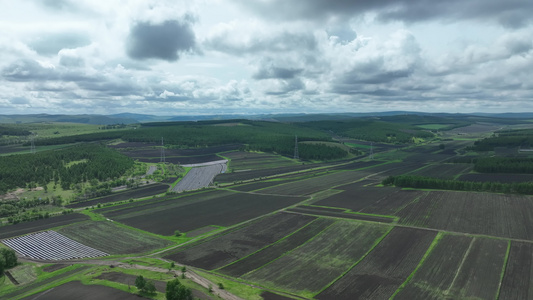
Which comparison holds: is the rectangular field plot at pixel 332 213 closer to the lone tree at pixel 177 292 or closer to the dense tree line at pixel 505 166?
the lone tree at pixel 177 292

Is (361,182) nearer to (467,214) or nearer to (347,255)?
(467,214)

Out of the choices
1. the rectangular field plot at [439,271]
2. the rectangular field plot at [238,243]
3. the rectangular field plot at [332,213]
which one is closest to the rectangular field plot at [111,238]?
the rectangular field plot at [238,243]

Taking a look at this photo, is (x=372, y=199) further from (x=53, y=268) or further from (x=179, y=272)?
(x=53, y=268)

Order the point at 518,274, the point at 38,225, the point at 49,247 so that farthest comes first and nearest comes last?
the point at 38,225
the point at 49,247
the point at 518,274

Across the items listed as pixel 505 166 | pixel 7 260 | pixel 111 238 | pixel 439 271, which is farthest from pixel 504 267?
pixel 505 166

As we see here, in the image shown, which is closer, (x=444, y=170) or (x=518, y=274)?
(x=518, y=274)
